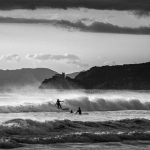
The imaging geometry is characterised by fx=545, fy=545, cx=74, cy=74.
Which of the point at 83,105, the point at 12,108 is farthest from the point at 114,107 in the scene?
the point at 12,108

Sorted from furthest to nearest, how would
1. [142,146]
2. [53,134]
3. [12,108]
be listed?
1. [12,108]
2. [53,134]
3. [142,146]

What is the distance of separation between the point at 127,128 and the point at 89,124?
250 centimetres

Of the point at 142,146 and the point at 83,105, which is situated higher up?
the point at 83,105

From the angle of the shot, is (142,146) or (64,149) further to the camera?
(142,146)

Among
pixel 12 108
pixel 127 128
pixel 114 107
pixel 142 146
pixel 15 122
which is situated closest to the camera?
pixel 142 146

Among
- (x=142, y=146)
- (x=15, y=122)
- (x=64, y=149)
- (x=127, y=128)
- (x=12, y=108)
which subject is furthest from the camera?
(x=12, y=108)

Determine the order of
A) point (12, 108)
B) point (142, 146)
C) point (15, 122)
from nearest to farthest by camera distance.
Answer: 1. point (142, 146)
2. point (15, 122)
3. point (12, 108)

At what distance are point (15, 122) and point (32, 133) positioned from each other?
247 cm

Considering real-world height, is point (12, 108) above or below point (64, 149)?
above

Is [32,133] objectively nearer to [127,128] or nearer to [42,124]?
[42,124]

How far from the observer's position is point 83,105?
7738cm

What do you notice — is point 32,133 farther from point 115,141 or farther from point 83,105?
point 83,105

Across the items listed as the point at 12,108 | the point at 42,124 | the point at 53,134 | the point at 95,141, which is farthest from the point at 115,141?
the point at 12,108

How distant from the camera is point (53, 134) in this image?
101ft
